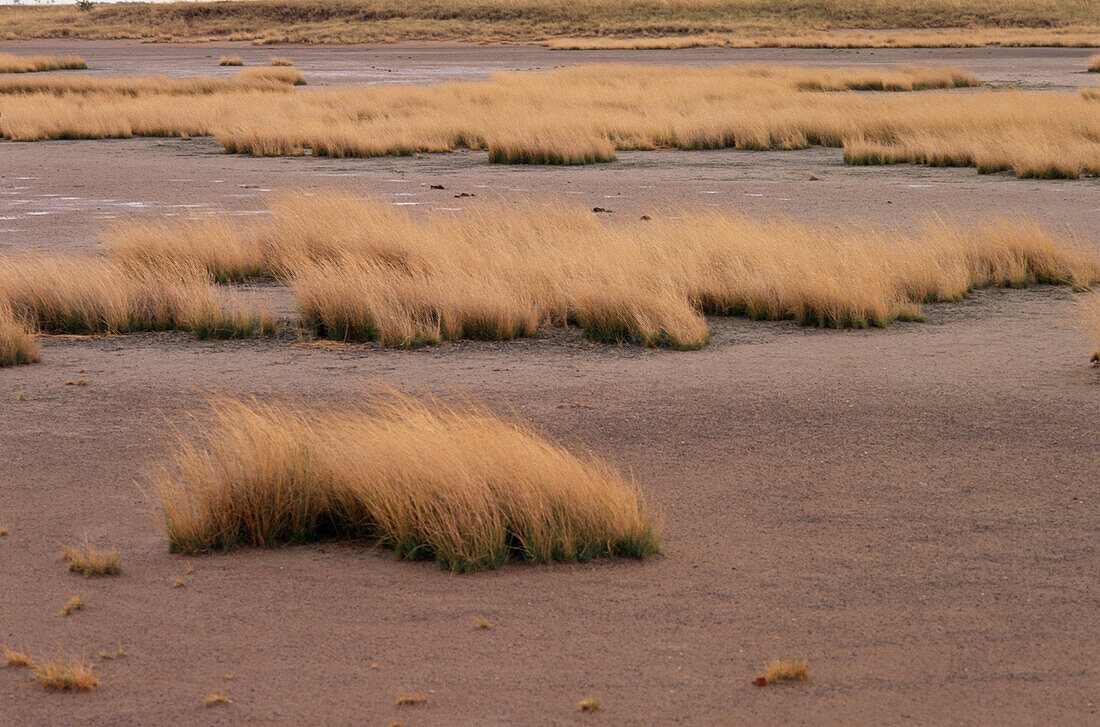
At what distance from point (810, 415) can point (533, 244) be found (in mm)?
5625

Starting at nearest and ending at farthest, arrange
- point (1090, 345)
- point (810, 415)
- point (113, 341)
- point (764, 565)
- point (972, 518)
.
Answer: point (764, 565)
point (972, 518)
point (810, 415)
point (1090, 345)
point (113, 341)

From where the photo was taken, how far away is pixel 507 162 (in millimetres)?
24328

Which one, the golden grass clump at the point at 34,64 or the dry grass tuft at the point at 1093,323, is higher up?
the golden grass clump at the point at 34,64

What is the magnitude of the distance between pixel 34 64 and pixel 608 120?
124ft

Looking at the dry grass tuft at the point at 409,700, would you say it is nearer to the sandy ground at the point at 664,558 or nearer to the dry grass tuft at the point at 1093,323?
the sandy ground at the point at 664,558

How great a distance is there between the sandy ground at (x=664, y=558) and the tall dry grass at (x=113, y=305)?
14.1 inches

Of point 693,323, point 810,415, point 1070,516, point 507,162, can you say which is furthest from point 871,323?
point 507,162

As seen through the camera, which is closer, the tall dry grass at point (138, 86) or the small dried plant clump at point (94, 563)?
the small dried plant clump at point (94, 563)

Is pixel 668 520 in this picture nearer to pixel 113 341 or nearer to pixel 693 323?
pixel 693 323

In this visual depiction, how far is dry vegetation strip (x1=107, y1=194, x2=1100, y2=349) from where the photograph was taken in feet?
34.0

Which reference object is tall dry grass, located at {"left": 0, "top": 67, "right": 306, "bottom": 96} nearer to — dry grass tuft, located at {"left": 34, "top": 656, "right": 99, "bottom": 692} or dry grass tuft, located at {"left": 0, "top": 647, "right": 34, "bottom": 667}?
dry grass tuft, located at {"left": 0, "top": 647, "right": 34, "bottom": 667}

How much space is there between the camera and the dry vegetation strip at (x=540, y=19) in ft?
315

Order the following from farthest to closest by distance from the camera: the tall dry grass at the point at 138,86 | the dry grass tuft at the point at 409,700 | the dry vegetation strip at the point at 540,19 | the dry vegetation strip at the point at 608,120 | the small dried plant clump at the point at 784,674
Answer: the dry vegetation strip at the point at 540,19 → the tall dry grass at the point at 138,86 → the dry vegetation strip at the point at 608,120 → the small dried plant clump at the point at 784,674 → the dry grass tuft at the point at 409,700

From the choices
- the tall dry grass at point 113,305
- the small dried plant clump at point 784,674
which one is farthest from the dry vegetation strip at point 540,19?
the small dried plant clump at point 784,674
